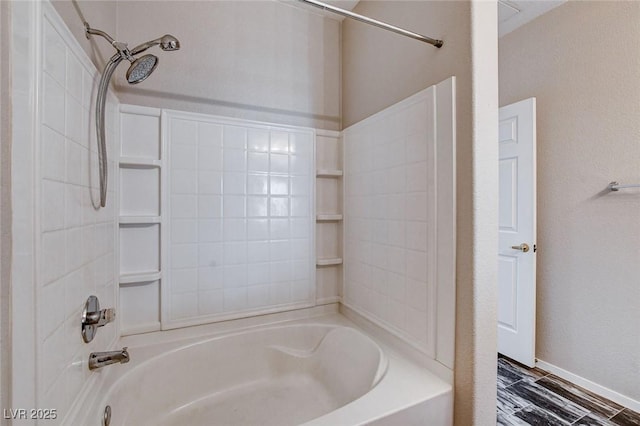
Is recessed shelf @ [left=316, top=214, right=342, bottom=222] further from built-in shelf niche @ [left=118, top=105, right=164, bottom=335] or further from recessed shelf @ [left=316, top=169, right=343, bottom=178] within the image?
built-in shelf niche @ [left=118, top=105, right=164, bottom=335]

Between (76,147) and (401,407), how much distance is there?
1461 mm

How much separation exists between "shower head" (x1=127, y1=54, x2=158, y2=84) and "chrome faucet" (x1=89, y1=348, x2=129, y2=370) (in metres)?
1.08

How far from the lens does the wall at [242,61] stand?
1.51 meters

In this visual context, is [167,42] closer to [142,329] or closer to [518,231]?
[142,329]

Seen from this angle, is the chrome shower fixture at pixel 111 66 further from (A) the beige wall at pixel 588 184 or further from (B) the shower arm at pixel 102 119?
(A) the beige wall at pixel 588 184

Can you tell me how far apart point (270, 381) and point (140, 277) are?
94 cm

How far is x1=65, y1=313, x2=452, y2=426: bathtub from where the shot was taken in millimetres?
1049

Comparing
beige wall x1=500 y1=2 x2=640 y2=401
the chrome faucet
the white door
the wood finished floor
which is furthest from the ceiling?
the chrome faucet

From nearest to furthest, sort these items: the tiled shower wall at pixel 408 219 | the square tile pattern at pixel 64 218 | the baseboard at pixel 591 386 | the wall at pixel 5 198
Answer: the wall at pixel 5 198 → the square tile pattern at pixel 64 218 → the tiled shower wall at pixel 408 219 → the baseboard at pixel 591 386

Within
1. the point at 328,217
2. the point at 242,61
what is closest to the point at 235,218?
the point at 328,217

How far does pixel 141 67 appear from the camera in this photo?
1.13m

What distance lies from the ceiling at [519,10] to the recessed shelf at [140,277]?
290 centimetres

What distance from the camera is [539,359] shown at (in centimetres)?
212

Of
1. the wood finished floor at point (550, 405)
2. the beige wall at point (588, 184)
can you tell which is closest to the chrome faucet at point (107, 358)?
the wood finished floor at point (550, 405)
